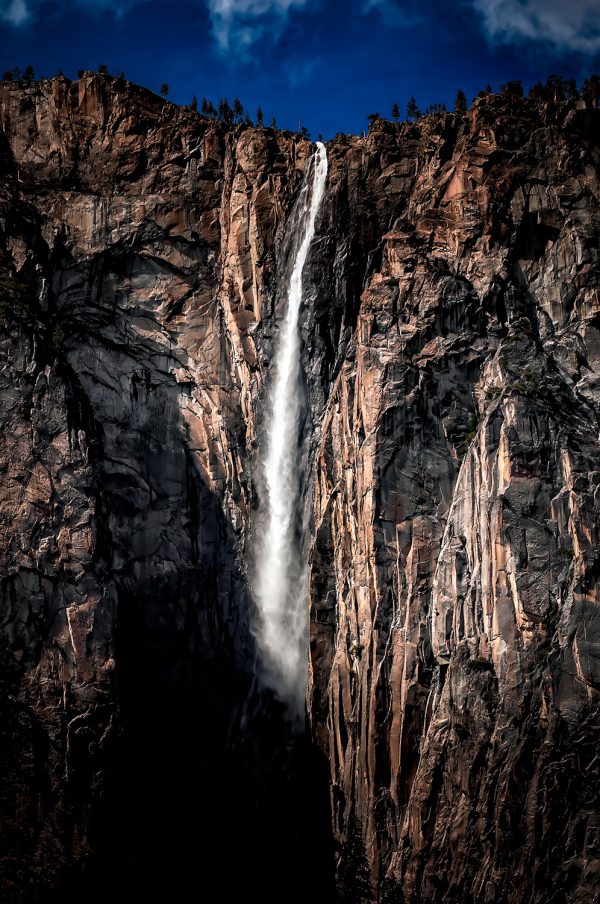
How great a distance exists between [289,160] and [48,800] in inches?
1286

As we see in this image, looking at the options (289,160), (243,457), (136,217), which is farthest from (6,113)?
(243,457)

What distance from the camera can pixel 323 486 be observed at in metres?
50.8

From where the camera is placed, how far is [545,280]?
48.7 meters

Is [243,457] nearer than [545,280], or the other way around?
[545,280]

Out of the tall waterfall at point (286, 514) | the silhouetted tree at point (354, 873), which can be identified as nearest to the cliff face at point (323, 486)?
the silhouetted tree at point (354, 873)

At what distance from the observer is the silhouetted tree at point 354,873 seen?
151 ft

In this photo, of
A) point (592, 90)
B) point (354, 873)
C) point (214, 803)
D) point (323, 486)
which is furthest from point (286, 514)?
point (592, 90)

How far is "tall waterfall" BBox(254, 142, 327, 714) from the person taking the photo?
5156 cm

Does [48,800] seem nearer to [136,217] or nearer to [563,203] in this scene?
[136,217]

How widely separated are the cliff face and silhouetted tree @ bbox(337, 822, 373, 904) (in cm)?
24

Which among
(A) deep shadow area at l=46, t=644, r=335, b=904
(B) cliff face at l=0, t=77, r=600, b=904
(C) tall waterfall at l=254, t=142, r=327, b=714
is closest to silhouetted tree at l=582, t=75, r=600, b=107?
(B) cliff face at l=0, t=77, r=600, b=904

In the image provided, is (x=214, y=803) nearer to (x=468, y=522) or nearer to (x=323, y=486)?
(x=323, y=486)

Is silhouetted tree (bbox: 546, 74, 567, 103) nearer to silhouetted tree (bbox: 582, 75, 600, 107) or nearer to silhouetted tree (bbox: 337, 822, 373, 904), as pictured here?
silhouetted tree (bbox: 582, 75, 600, 107)

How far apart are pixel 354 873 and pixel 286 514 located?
16496mm
